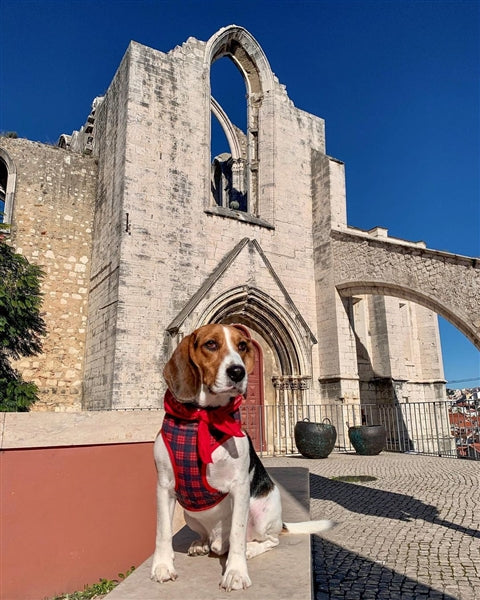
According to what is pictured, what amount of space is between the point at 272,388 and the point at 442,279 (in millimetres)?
5576

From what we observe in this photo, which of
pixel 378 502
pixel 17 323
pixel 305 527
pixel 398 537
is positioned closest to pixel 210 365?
pixel 305 527

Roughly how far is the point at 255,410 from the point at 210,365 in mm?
10817

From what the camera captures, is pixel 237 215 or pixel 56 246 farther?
pixel 237 215

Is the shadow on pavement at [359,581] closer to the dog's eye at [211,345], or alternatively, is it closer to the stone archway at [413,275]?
the dog's eye at [211,345]

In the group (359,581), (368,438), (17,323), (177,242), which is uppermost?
(177,242)

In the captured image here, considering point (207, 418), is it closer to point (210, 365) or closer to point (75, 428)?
point (210, 365)

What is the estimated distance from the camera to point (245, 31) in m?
14.3

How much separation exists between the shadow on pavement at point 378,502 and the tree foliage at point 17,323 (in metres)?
6.80

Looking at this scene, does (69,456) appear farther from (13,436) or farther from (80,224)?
(80,224)

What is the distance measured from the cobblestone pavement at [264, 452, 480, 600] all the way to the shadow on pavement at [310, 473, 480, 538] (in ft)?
0.03

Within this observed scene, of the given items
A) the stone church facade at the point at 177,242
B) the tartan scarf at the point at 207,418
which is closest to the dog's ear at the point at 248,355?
the tartan scarf at the point at 207,418

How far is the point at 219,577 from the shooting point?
180 centimetres

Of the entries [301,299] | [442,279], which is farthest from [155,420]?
[301,299]

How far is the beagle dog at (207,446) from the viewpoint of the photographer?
5.74 feet
